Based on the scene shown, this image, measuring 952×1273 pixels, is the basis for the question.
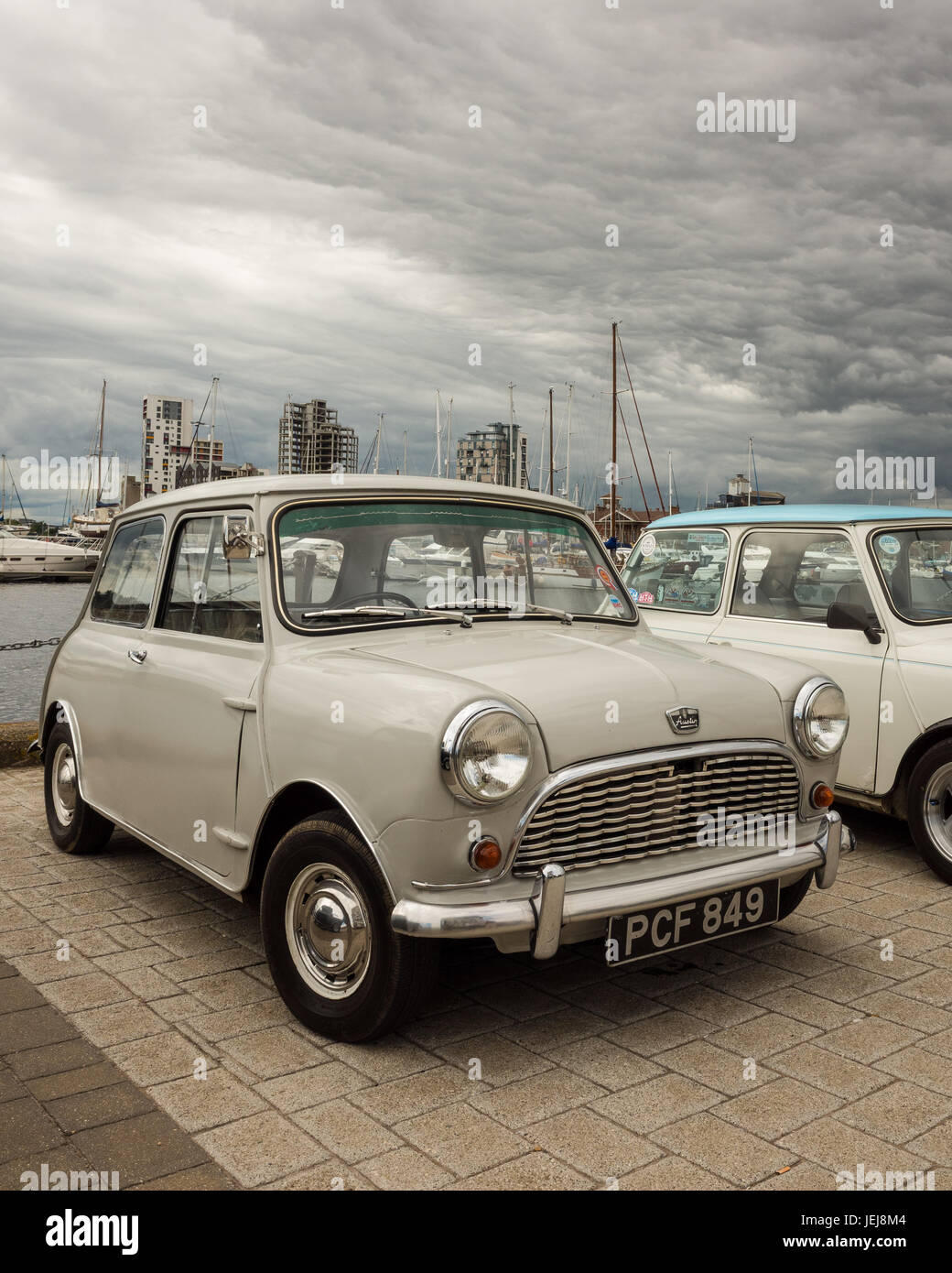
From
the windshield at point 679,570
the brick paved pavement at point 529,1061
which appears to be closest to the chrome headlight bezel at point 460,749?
the brick paved pavement at point 529,1061

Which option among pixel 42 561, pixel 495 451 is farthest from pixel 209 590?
pixel 42 561

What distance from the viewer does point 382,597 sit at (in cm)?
411

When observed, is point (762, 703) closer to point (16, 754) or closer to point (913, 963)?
point (913, 963)

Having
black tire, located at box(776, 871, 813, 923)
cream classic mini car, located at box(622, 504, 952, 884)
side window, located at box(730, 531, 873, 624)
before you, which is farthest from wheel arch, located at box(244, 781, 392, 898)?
Answer: side window, located at box(730, 531, 873, 624)

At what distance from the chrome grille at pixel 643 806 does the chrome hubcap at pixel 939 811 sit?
74.8 inches

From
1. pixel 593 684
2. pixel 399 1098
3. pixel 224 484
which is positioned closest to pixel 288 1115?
pixel 399 1098

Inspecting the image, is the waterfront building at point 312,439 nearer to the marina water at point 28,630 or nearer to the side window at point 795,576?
the marina water at point 28,630

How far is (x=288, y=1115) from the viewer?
298 centimetres

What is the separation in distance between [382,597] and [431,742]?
3.89 feet

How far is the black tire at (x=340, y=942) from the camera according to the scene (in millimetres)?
3189

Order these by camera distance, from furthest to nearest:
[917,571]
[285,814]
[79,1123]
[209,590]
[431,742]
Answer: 1. [917,571]
2. [209,590]
3. [285,814]
4. [431,742]
5. [79,1123]

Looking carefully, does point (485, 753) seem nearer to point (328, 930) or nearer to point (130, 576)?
point (328, 930)

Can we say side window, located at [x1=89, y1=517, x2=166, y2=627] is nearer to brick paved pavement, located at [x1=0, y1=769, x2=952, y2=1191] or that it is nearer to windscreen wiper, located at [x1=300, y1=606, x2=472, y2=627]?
windscreen wiper, located at [x1=300, y1=606, x2=472, y2=627]

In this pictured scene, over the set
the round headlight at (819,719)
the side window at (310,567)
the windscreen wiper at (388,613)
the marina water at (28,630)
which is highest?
the side window at (310,567)
